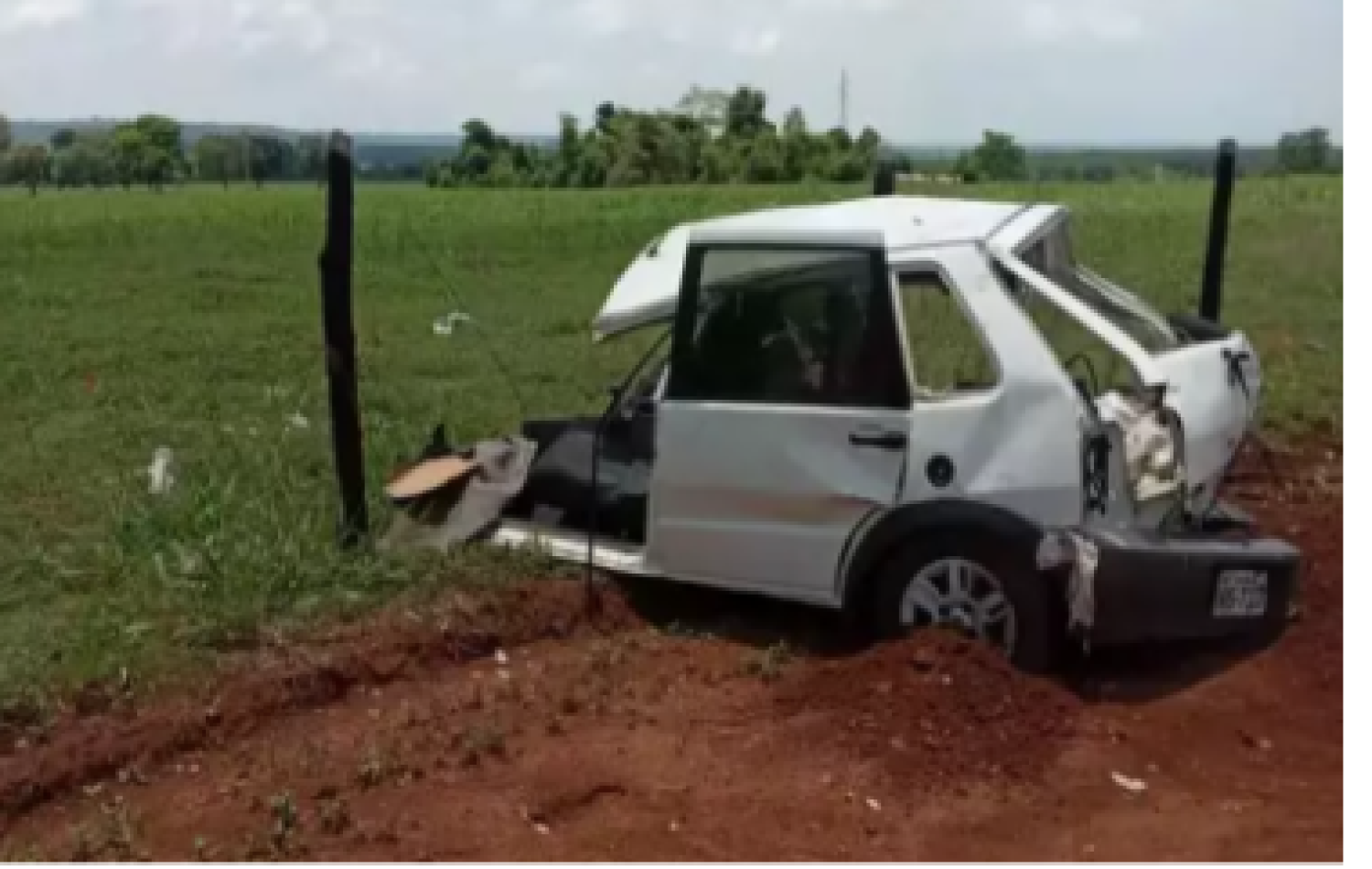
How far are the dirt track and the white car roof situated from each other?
1.27m

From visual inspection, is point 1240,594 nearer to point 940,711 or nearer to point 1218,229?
point 940,711

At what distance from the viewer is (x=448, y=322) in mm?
14555

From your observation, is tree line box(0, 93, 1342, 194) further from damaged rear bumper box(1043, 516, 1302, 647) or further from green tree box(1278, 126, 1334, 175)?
damaged rear bumper box(1043, 516, 1302, 647)

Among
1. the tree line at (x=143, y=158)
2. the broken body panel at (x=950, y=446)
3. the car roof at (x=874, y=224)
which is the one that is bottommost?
the tree line at (x=143, y=158)

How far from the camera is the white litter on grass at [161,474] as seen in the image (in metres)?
7.98

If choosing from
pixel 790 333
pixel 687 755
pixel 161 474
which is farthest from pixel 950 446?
pixel 161 474

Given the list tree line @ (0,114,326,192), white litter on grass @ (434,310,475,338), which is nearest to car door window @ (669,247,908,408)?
white litter on grass @ (434,310,475,338)

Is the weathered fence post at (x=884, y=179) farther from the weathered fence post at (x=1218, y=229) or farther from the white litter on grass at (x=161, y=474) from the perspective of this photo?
the white litter on grass at (x=161, y=474)

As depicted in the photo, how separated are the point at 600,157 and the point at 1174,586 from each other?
38193mm

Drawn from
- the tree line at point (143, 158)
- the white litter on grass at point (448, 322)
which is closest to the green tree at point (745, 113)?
the tree line at point (143, 158)

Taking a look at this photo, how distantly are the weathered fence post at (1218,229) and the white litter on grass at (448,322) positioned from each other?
251 inches

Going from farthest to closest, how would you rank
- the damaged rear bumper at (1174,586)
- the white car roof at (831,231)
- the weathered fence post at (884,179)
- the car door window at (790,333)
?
the weathered fence post at (884,179), the white car roof at (831,231), the car door window at (790,333), the damaged rear bumper at (1174,586)

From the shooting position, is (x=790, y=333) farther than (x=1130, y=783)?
Yes

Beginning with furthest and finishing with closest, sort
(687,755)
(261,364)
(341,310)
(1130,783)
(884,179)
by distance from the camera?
1. (261,364)
2. (884,179)
3. (341,310)
4. (687,755)
5. (1130,783)
